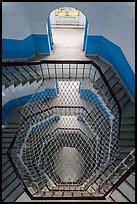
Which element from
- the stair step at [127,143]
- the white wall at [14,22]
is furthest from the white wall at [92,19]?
the stair step at [127,143]

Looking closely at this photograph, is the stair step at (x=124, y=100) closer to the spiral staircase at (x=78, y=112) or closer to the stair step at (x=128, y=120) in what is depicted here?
the spiral staircase at (x=78, y=112)

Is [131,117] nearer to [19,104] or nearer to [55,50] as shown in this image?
[55,50]

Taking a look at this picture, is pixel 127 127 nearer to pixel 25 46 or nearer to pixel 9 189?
pixel 9 189

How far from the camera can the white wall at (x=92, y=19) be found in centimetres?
433

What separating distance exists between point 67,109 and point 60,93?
59 centimetres

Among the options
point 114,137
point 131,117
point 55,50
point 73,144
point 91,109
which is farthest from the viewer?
point 73,144

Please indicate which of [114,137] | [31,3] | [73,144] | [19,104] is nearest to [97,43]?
[31,3]

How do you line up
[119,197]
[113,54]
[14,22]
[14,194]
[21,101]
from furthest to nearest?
[21,101], [113,54], [14,22], [14,194], [119,197]

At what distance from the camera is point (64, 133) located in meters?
7.85

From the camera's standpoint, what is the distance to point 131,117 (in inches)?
212

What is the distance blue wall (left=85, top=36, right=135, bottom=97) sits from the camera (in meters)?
5.06

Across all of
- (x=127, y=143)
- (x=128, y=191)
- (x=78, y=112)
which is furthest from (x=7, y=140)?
(x=128, y=191)

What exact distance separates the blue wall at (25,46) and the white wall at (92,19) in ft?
0.54

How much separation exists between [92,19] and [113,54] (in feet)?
3.35
